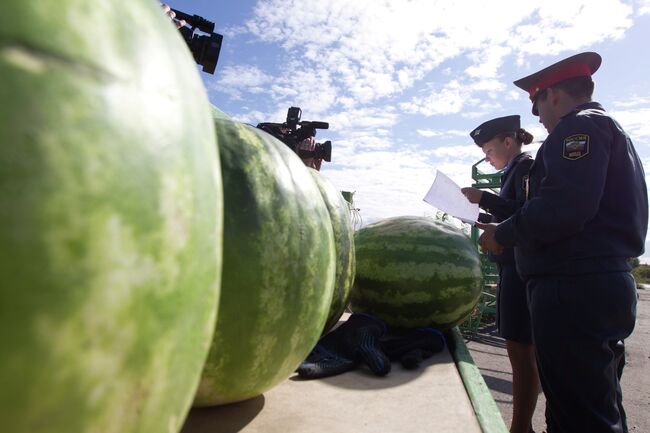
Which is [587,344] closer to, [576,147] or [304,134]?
[576,147]

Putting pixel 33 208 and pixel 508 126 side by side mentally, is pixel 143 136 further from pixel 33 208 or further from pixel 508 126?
pixel 508 126

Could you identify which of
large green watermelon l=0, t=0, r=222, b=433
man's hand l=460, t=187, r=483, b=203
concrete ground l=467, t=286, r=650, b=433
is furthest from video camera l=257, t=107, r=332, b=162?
concrete ground l=467, t=286, r=650, b=433

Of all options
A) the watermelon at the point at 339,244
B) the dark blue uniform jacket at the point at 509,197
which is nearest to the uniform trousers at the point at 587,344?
the dark blue uniform jacket at the point at 509,197

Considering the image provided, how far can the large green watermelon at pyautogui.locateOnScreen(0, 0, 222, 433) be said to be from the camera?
0.33m

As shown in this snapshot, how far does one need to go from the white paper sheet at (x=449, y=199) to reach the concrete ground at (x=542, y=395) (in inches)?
111

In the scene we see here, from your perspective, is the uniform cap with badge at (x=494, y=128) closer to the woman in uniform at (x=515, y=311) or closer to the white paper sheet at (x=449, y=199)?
the woman in uniform at (x=515, y=311)

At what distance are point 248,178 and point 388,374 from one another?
36.3 inches

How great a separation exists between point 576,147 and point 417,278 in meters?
1.01

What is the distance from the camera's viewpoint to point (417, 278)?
2.20 meters

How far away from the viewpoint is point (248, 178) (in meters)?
0.94

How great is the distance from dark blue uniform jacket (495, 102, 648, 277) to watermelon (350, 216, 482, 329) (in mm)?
352

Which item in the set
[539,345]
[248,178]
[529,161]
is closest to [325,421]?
[248,178]

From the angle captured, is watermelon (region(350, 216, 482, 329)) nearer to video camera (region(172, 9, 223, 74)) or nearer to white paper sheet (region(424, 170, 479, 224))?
white paper sheet (region(424, 170, 479, 224))

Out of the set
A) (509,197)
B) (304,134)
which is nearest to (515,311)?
(509,197)
